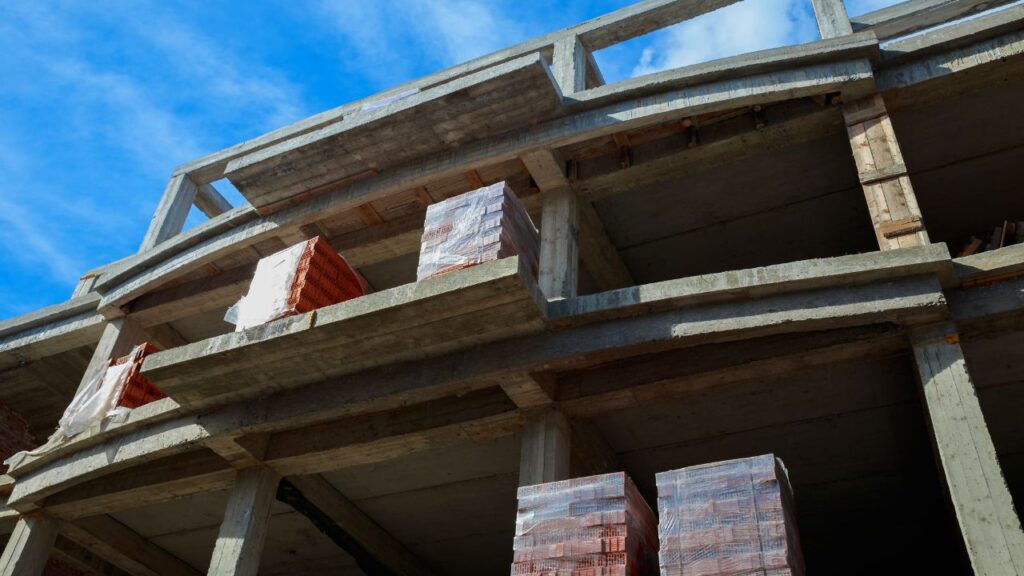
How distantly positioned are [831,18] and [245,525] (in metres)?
8.15

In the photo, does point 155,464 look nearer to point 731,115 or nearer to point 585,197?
point 585,197

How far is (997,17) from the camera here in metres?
8.37

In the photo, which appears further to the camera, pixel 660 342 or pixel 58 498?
pixel 58 498

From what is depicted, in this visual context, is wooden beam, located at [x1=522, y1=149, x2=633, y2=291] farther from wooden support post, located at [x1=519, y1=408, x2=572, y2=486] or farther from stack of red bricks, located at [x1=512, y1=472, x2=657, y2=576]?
stack of red bricks, located at [x1=512, y1=472, x2=657, y2=576]

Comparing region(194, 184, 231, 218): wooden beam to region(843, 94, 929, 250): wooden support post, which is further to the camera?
region(194, 184, 231, 218): wooden beam

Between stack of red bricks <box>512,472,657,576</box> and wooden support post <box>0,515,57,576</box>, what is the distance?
6.88m

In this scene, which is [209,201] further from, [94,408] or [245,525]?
[245,525]

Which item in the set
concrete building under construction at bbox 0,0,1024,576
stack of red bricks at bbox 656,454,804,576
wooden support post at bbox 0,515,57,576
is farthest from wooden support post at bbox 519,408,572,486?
wooden support post at bbox 0,515,57,576

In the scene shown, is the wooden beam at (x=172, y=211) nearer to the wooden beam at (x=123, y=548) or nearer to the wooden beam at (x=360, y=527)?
the wooden beam at (x=123, y=548)

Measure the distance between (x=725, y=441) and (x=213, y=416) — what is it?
552cm

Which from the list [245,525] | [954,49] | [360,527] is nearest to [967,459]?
[954,49]

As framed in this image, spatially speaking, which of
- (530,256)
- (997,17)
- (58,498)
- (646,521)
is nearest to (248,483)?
(58,498)

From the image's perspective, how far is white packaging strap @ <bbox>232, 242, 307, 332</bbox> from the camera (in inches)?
332

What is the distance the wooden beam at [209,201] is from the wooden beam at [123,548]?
5.43 meters
